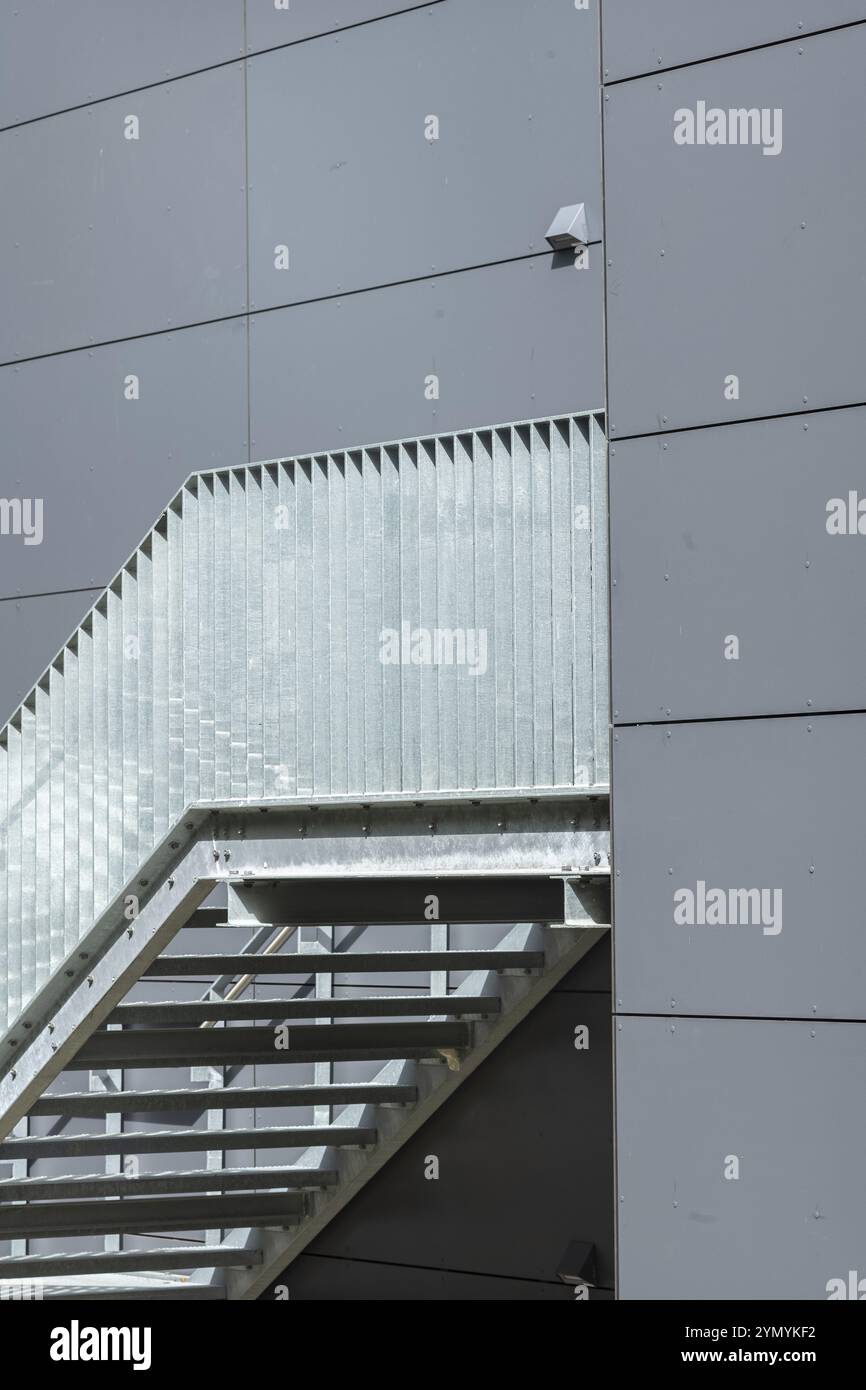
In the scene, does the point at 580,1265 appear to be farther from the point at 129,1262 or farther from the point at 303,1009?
the point at 129,1262

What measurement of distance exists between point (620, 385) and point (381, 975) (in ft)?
18.7

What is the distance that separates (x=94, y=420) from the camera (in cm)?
1368

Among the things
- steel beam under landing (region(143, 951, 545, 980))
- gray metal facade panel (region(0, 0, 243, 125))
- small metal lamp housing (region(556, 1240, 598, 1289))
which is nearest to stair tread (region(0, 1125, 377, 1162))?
steel beam under landing (region(143, 951, 545, 980))

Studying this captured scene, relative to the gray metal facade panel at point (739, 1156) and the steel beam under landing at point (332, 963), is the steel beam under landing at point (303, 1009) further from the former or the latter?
the gray metal facade panel at point (739, 1156)

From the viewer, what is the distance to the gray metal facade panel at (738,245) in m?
6.75

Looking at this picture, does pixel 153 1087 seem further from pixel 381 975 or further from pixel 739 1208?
pixel 739 1208

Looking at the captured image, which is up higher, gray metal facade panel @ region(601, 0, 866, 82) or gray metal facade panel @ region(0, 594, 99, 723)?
gray metal facade panel @ region(601, 0, 866, 82)

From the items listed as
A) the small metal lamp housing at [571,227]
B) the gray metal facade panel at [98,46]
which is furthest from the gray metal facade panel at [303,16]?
the small metal lamp housing at [571,227]

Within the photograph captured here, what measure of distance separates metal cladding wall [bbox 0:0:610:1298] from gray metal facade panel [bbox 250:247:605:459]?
0.06 feet

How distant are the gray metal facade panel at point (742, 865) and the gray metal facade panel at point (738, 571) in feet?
0.48

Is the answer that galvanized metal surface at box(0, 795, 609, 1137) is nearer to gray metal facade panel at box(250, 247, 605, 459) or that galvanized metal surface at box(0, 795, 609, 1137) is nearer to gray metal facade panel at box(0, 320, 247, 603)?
gray metal facade panel at box(250, 247, 605, 459)

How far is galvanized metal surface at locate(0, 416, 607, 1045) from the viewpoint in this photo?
7711 mm

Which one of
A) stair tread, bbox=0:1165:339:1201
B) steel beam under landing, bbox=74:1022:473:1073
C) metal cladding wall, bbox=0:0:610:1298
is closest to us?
steel beam under landing, bbox=74:1022:473:1073

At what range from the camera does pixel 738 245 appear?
23.0ft
